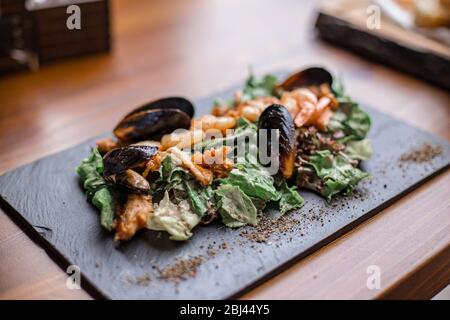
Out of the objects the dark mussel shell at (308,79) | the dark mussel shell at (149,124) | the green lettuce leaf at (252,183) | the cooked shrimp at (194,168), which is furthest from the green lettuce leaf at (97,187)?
the dark mussel shell at (308,79)

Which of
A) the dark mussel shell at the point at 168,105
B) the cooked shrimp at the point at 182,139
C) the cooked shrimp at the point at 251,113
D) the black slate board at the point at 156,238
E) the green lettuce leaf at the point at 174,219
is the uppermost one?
the dark mussel shell at the point at 168,105

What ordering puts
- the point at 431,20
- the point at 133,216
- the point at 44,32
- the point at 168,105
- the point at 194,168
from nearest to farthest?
the point at 133,216
the point at 194,168
the point at 168,105
the point at 44,32
the point at 431,20

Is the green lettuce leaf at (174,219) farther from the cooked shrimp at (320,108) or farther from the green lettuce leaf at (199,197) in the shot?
the cooked shrimp at (320,108)

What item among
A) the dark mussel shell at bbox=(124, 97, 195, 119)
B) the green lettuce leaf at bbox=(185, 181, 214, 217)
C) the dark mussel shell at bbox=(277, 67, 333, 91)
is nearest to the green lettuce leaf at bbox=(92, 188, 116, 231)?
the green lettuce leaf at bbox=(185, 181, 214, 217)

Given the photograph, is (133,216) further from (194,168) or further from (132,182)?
(194,168)

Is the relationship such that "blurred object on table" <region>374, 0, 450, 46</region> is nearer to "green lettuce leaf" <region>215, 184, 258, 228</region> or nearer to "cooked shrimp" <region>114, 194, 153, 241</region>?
"green lettuce leaf" <region>215, 184, 258, 228</region>

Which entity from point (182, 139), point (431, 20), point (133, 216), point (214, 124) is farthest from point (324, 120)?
point (431, 20)
